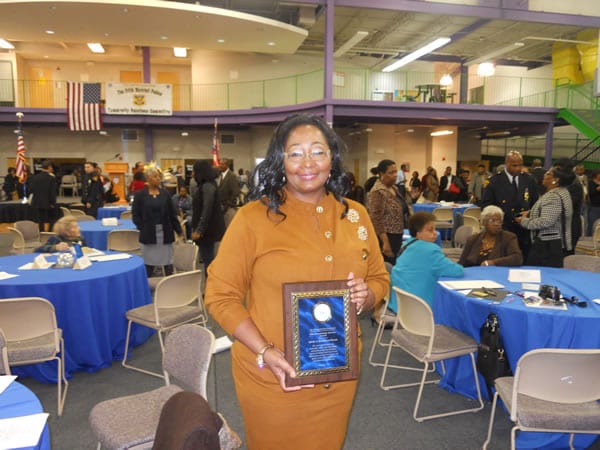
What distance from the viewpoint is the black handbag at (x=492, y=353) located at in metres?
3.10

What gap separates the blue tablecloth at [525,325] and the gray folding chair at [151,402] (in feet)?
6.45

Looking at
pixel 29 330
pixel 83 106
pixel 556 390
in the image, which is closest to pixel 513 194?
pixel 556 390

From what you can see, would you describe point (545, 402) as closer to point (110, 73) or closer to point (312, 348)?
point (312, 348)

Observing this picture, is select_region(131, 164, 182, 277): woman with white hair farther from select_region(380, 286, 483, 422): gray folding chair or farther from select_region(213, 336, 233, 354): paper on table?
select_region(380, 286, 483, 422): gray folding chair

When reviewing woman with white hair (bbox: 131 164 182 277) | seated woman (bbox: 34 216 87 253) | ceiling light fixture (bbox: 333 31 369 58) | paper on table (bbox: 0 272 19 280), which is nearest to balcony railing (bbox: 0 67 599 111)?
ceiling light fixture (bbox: 333 31 369 58)

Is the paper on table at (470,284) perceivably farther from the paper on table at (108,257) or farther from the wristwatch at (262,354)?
the paper on table at (108,257)

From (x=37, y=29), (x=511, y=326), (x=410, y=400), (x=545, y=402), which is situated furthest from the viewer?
(x=37, y=29)

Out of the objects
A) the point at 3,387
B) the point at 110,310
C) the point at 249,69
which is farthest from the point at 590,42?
the point at 3,387

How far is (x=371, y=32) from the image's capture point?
15773 mm

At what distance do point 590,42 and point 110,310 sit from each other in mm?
17716

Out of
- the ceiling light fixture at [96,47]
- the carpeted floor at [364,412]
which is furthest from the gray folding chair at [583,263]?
the ceiling light fixture at [96,47]

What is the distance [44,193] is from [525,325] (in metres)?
9.22

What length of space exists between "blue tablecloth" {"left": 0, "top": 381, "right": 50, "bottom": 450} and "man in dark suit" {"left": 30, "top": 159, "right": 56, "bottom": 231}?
27.5ft

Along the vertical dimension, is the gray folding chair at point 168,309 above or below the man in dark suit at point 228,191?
below
